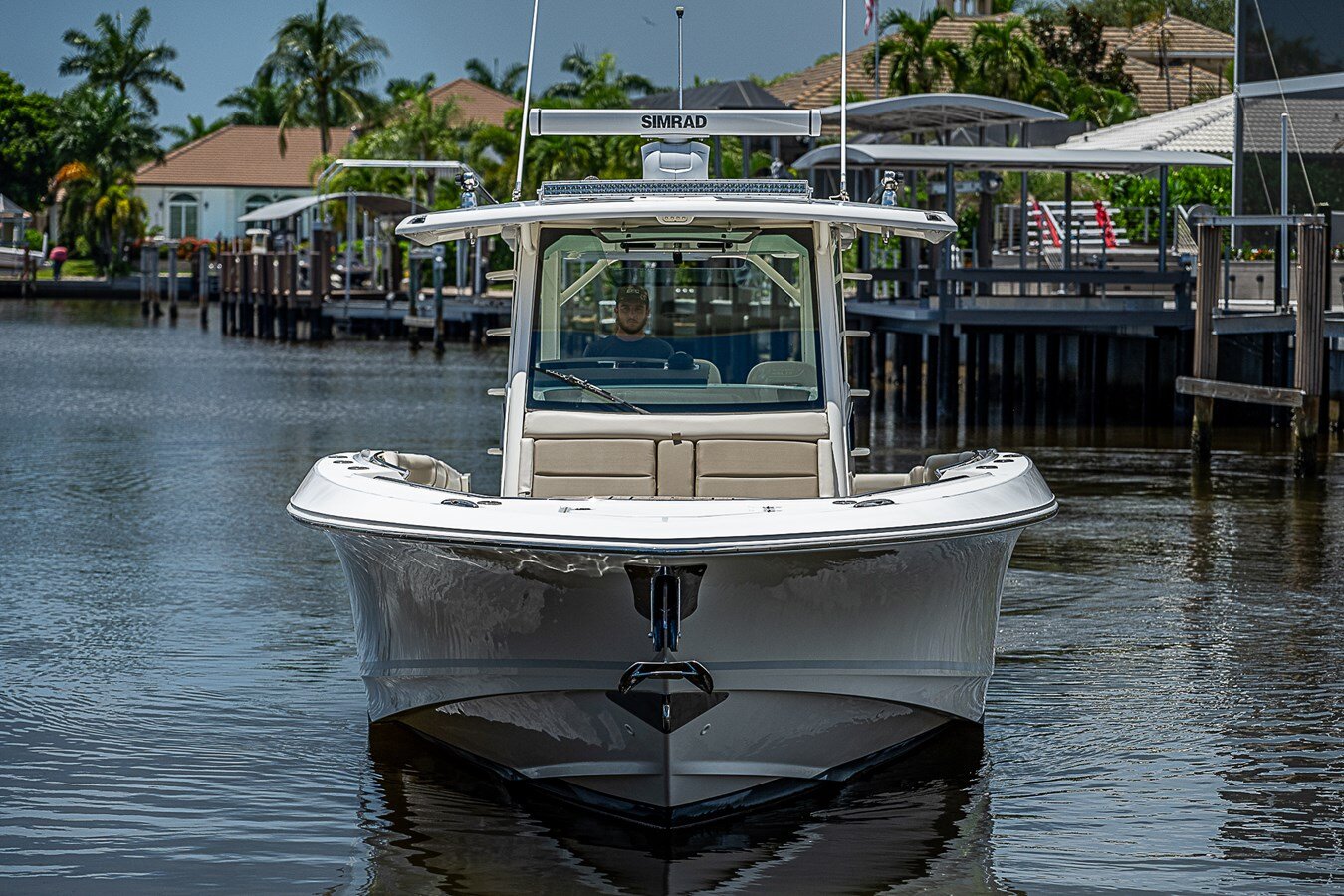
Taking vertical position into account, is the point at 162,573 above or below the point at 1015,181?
below

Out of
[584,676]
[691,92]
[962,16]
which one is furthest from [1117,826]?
[962,16]

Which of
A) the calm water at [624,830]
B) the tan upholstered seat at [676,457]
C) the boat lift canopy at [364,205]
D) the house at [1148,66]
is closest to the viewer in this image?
the calm water at [624,830]

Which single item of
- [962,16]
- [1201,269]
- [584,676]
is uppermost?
[962,16]

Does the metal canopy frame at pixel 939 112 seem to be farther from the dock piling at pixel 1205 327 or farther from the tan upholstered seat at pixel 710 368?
the tan upholstered seat at pixel 710 368

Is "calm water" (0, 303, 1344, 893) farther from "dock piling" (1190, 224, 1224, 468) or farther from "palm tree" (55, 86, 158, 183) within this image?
"palm tree" (55, 86, 158, 183)

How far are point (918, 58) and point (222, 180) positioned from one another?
4383cm

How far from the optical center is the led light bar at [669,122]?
28.7 feet

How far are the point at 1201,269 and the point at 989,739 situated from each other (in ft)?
35.8

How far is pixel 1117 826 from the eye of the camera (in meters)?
7.50

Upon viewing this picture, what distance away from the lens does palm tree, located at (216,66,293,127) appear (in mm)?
89200

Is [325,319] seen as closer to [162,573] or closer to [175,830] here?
[162,573]

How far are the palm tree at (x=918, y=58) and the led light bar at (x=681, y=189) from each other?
37.1 metres

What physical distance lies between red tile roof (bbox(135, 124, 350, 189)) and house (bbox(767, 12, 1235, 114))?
1099 inches

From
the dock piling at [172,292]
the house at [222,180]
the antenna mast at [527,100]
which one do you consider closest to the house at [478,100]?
the house at [222,180]
